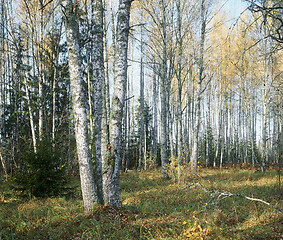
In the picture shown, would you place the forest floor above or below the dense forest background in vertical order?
below

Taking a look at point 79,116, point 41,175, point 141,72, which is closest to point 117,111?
point 79,116

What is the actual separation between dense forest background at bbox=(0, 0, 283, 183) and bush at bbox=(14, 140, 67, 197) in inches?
35.6

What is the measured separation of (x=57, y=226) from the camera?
149 inches

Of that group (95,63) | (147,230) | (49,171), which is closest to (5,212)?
(49,171)

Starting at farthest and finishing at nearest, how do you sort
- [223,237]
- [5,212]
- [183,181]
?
1. [183,181]
2. [5,212]
3. [223,237]

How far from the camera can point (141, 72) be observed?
13.8 metres

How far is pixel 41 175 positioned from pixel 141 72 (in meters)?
9.76

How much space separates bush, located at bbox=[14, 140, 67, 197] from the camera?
570 cm

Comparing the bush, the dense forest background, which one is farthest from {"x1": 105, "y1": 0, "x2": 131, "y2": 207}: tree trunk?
the bush

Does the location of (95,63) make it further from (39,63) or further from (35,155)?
(39,63)

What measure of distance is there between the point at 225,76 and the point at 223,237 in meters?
15.5

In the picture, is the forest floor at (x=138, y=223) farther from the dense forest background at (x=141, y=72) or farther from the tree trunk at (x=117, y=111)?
the dense forest background at (x=141, y=72)

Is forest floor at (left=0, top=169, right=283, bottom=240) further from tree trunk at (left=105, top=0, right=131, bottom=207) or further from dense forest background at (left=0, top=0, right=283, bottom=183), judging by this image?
dense forest background at (left=0, top=0, right=283, bottom=183)

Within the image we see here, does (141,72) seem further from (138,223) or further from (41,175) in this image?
(138,223)
